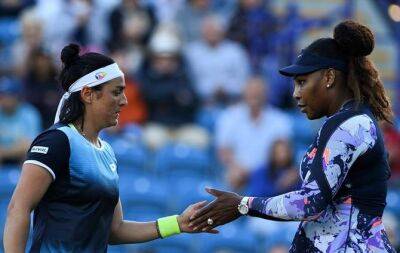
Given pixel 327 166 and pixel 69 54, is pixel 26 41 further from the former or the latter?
pixel 327 166

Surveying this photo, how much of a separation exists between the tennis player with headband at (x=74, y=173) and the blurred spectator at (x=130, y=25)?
22.1 feet

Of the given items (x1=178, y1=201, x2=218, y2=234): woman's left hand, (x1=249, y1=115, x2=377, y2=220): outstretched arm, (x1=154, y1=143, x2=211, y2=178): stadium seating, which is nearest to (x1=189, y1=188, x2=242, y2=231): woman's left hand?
(x1=178, y1=201, x2=218, y2=234): woman's left hand

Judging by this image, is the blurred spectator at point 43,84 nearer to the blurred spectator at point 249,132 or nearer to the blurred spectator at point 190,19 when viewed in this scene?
the blurred spectator at point 249,132

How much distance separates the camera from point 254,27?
12070 millimetres

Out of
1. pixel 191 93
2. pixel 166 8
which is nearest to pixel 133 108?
pixel 191 93

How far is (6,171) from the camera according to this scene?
10.6 metres

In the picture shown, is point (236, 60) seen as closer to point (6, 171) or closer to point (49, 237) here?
point (6, 171)

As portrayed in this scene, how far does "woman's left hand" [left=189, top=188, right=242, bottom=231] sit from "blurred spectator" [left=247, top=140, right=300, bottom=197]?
15.0 ft

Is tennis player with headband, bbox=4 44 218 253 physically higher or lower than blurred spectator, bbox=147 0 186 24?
lower

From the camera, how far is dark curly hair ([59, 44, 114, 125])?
5.58 meters

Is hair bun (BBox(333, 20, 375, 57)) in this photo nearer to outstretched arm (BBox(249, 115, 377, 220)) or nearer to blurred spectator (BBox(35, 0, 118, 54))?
outstretched arm (BBox(249, 115, 377, 220))

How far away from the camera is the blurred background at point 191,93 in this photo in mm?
10461

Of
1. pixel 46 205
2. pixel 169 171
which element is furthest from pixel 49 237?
pixel 169 171

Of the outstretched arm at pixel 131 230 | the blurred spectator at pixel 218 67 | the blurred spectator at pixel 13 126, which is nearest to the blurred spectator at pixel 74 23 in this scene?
the blurred spectator at pixel 218 67
